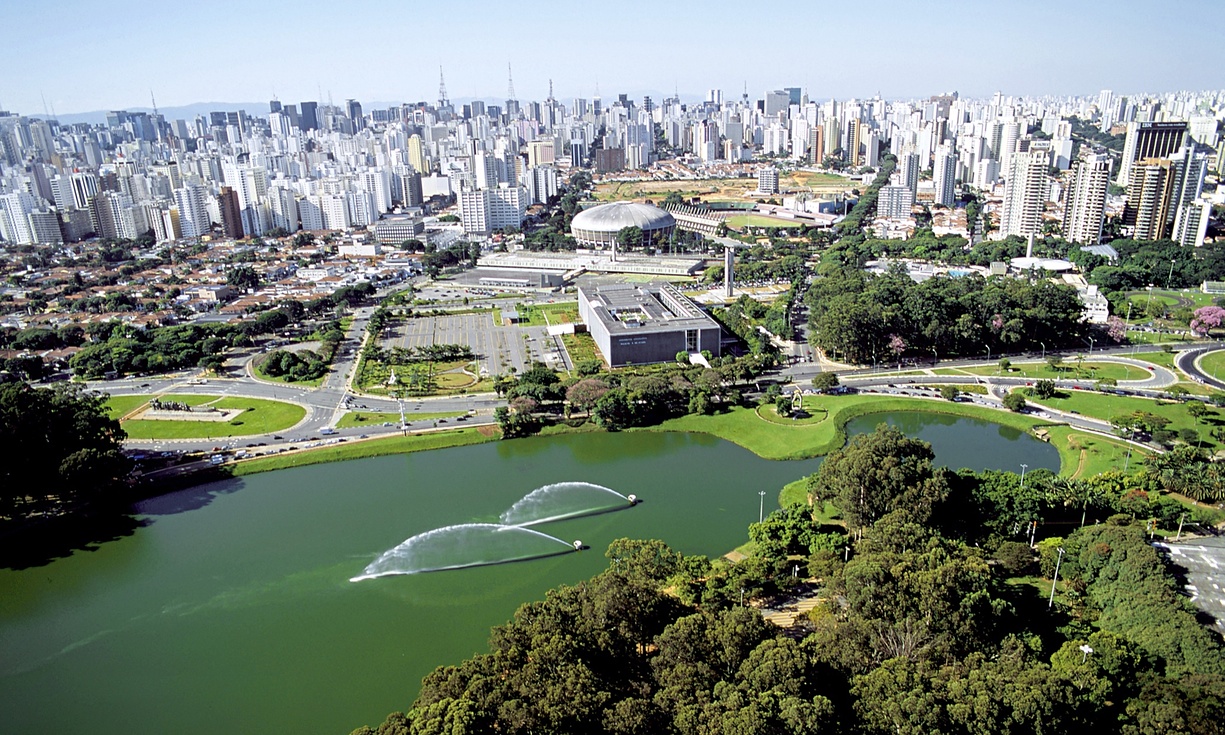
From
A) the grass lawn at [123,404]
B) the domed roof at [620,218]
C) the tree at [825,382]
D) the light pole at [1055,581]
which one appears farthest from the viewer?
the domed roof at [620,218]

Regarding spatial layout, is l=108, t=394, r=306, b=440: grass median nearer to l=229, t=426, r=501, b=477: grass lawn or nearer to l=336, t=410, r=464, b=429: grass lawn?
l=336, t=410, r=464, b=429: grass lawn

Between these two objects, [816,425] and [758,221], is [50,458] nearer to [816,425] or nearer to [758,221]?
[816,425]

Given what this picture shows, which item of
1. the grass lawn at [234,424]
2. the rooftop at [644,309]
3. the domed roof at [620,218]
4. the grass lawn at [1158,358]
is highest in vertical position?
the domed roof at [620,218]

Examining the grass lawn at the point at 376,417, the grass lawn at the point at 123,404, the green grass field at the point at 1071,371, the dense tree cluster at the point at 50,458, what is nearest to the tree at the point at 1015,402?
the green grass field at the point at 1071,371

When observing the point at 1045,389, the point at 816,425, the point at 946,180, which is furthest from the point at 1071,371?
the point at 946,180

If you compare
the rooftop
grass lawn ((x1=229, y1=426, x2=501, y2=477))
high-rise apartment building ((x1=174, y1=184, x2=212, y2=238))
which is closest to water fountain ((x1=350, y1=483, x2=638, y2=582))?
grass lawn ((x1=229, y1=426, x2=501, y2=477))

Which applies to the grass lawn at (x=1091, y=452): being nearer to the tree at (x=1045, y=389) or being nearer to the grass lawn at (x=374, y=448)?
the tree at (x=1045, y=389)
